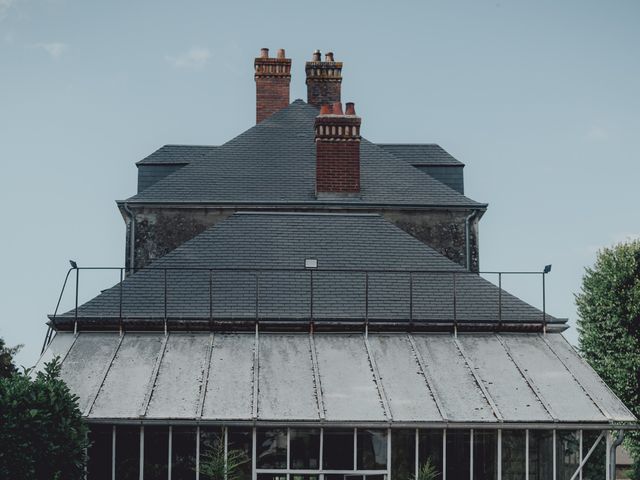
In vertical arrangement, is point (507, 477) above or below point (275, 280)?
below

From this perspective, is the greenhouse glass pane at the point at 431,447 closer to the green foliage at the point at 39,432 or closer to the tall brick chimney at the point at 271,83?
the green foliage at the point at 39,432

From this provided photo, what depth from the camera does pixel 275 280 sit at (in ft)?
92.3

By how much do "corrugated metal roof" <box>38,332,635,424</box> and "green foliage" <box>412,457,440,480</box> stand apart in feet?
3.06

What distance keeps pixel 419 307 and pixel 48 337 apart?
8.61 m

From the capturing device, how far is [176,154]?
36750 millimetres

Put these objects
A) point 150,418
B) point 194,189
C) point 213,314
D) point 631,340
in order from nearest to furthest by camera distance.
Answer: point 150,418 → point 213,314 → point 194,189 → point 631,340

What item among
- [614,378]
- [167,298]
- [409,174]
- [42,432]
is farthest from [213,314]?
[614,378]

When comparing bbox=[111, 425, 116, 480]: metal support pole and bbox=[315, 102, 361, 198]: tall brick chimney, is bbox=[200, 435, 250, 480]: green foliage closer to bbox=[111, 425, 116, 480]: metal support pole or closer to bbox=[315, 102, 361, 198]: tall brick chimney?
bbox=[111, 425, 116, 480]: metal support pole

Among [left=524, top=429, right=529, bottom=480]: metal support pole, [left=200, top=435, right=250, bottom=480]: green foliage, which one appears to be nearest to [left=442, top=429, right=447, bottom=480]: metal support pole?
[left=524, top=429, right=529, bottom=480]: metal support pole

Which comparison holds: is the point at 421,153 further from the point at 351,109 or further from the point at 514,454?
the point at 514,454

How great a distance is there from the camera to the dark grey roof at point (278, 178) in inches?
1268

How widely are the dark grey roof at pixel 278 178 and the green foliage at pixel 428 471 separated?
32.1 feet

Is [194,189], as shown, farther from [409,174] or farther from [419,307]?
[419,307]

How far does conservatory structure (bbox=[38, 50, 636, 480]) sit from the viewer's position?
77.3 ft
